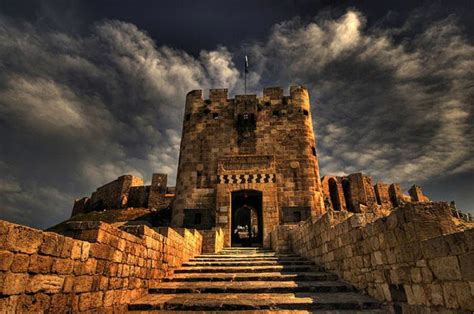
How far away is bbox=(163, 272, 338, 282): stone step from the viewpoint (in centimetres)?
611

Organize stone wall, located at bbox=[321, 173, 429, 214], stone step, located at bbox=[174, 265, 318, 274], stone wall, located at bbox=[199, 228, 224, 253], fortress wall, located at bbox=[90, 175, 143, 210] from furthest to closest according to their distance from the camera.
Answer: fortress wall, located at bbox=[90, 175, 143, 210], stone wall, located at bbox=[321, 173, 429, 214], stone wall, located at bbox=[199, 228, 224, 253], stone step, located at bbox=[174, 265, 318, 274]

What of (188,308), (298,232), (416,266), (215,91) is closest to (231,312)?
(188,308)

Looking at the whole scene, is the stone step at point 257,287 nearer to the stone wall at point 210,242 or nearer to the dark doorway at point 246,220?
the stone wall at point 210,242

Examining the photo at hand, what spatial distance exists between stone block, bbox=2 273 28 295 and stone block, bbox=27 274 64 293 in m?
0.08

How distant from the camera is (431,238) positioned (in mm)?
3340

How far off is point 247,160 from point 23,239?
12282 millimetres

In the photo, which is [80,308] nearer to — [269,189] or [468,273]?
[468,273]

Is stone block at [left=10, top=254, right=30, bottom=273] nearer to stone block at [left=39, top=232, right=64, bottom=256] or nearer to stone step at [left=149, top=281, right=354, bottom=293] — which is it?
stone block at [left=39, top=232, right=64, bottom=256]

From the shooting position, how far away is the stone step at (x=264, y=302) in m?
4.49

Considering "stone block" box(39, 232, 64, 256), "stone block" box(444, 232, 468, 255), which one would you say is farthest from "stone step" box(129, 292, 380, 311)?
"stone block" box(39, 232, 64, 256)

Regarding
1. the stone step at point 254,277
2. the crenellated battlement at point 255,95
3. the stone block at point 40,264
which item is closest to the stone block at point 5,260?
the stone block at point 40,264

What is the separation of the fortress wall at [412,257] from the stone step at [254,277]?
49 cm

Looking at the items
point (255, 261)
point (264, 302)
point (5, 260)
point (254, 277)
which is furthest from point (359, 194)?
point (5, 260)

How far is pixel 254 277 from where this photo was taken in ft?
20.8
